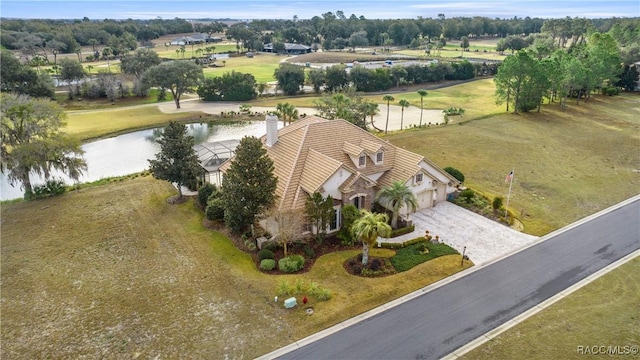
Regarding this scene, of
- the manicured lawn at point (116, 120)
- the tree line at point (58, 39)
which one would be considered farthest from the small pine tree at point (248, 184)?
the tree line at point (58, 39)

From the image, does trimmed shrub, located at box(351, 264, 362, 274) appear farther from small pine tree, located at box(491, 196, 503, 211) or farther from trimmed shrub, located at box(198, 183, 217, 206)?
trimmed shrub, located at box(198, 183, 217, 206)

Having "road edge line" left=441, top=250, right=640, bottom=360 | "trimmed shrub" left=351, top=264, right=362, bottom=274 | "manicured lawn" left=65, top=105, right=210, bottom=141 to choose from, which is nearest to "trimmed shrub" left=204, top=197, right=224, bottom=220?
"trimmed shrub" left=351, top=264, right=362, bottom=274

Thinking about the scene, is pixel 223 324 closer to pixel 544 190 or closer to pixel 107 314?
pixel 107 314

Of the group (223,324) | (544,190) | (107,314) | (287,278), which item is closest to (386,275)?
(287,278)

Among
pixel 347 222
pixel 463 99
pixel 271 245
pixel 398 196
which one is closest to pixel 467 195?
pixel 398 196

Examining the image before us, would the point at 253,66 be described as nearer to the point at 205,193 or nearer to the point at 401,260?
the point at 205,193

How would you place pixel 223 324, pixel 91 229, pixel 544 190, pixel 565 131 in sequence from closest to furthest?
pixel 223 324, pixel 91 229, pixel 544 190, pixel 565 131
